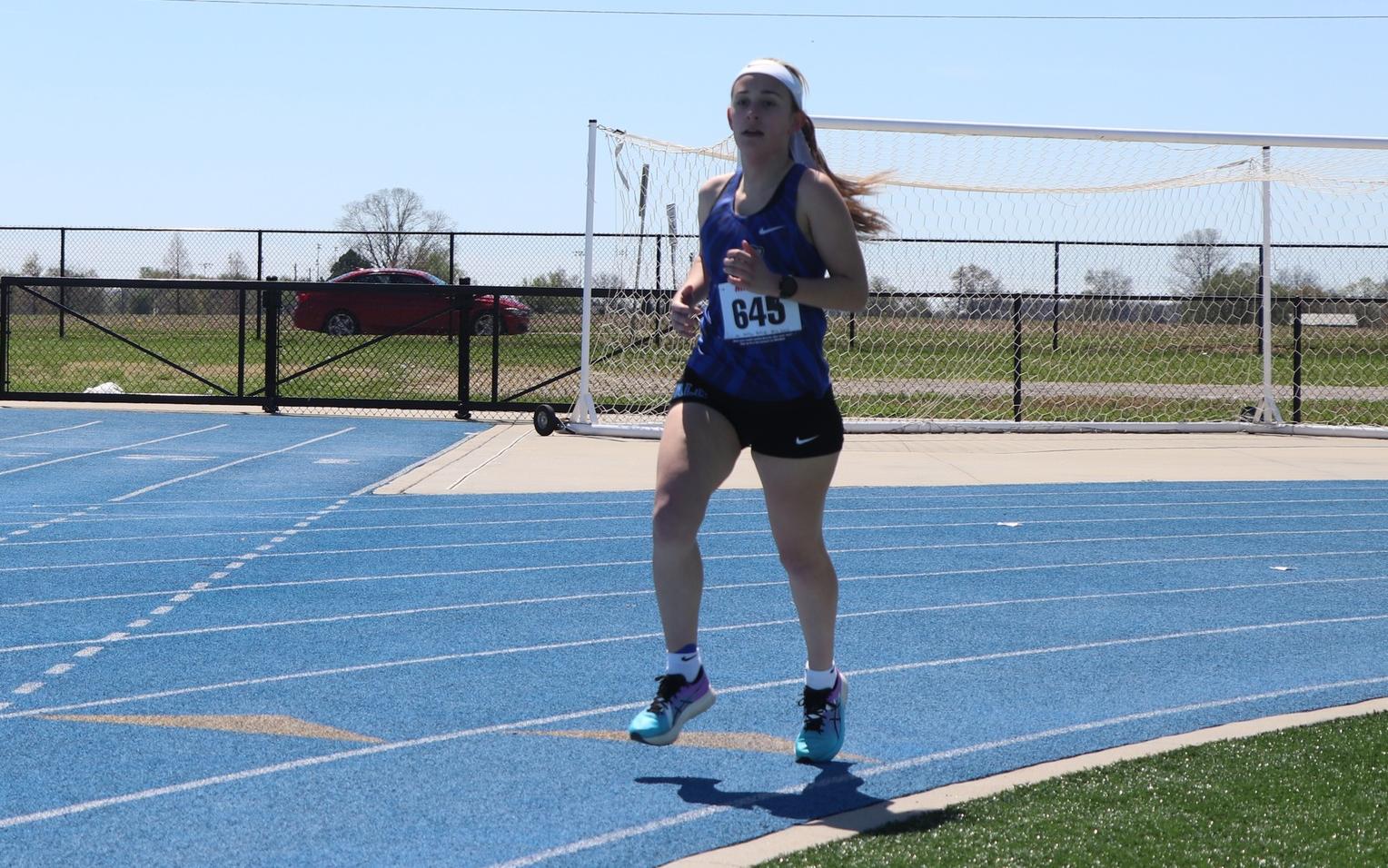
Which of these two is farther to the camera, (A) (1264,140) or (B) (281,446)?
(A) (1264,140)

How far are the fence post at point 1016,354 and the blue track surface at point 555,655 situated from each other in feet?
25.7

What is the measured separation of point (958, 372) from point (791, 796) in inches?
671

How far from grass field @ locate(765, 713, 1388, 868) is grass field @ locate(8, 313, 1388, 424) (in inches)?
529

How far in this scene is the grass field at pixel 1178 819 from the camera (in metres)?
3.81

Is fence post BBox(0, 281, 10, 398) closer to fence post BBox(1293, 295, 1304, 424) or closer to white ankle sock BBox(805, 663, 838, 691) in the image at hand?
fence post BBox(1293, 295, 1304, 424)

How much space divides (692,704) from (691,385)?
0.93 meters

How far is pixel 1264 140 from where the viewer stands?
16797 millimetres

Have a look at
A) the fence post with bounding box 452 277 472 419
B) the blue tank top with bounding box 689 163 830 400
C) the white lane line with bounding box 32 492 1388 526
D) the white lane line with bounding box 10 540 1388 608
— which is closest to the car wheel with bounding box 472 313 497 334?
the fence post with bounding box 452 277 472 419

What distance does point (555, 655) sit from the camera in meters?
6.24

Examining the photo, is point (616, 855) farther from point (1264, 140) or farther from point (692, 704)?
point (1264, 140)

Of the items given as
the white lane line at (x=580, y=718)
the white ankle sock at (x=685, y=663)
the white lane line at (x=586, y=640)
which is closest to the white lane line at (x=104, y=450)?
the white lane line at (x=586, y=640)

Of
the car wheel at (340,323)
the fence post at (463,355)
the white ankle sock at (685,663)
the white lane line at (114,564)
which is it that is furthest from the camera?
the car wheel at (340,323)

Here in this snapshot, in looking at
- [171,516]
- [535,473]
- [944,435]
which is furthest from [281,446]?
[944,435]

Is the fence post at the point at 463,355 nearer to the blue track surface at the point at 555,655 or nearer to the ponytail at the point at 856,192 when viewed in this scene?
the blue track surface at the point at 555,655
